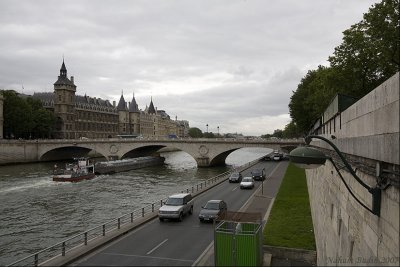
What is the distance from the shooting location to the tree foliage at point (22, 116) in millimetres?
105062

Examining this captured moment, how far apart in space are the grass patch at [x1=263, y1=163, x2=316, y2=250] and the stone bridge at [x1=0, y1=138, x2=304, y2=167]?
43509 mm

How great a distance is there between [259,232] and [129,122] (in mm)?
166218

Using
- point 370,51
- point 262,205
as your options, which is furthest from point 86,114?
point 370,51

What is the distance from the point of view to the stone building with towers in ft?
437

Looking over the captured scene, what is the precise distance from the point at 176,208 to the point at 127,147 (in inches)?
2810

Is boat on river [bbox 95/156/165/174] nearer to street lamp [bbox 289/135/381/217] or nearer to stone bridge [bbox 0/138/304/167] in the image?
stone bridge [bbox 0/138/304/167]

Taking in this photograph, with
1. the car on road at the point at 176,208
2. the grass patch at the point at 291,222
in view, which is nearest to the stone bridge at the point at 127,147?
the grass patch at the point at 291,222

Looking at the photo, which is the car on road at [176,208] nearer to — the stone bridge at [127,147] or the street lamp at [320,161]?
the street lamp at [320,161]

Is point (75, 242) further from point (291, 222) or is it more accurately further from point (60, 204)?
point (60, 204)

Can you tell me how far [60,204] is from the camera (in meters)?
41.0

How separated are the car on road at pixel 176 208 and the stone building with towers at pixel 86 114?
368 feet

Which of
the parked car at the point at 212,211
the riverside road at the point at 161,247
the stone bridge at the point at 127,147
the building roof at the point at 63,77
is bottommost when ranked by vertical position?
the riverside road at the point at 161,247

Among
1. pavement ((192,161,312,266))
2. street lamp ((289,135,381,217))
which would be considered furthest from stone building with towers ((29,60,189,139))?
street lamp ((289,135,381,217))

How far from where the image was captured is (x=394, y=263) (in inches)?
280
